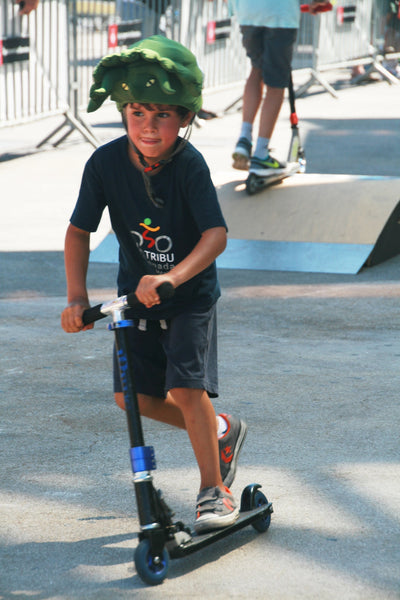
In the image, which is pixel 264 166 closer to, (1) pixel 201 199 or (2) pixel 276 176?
(2) pixel 276 176

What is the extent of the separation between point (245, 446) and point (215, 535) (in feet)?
2.87

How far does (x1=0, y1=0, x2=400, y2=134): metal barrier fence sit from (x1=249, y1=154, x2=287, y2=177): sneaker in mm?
1273

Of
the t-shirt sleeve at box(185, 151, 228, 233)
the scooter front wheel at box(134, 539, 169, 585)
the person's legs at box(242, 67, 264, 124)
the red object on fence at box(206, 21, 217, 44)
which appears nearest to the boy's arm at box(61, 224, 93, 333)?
the t-shirt sleeve at box(185, 151, 228, 233)

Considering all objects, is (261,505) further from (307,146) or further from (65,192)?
(307,146)

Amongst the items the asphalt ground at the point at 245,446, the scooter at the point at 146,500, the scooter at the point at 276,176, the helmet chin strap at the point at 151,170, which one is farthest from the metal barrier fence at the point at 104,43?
the scooter at the point at 146,500

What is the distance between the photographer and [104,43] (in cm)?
1230

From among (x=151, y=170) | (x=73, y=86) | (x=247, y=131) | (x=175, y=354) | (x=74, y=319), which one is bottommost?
(x=73, y=86)

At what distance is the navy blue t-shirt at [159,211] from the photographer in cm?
281

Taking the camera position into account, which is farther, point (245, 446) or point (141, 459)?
point (245, 446)

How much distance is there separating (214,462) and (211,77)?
12012 millimetres

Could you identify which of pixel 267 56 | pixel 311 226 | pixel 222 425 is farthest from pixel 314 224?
pixel 222 425

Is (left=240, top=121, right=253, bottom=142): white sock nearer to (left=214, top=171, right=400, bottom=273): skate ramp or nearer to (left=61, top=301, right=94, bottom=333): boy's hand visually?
(left=214, top=171, right=400, bottom=273): skate ramp

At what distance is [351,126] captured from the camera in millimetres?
13094

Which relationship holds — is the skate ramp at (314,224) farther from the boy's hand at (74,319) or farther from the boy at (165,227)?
the boy's hand at (74,319)
